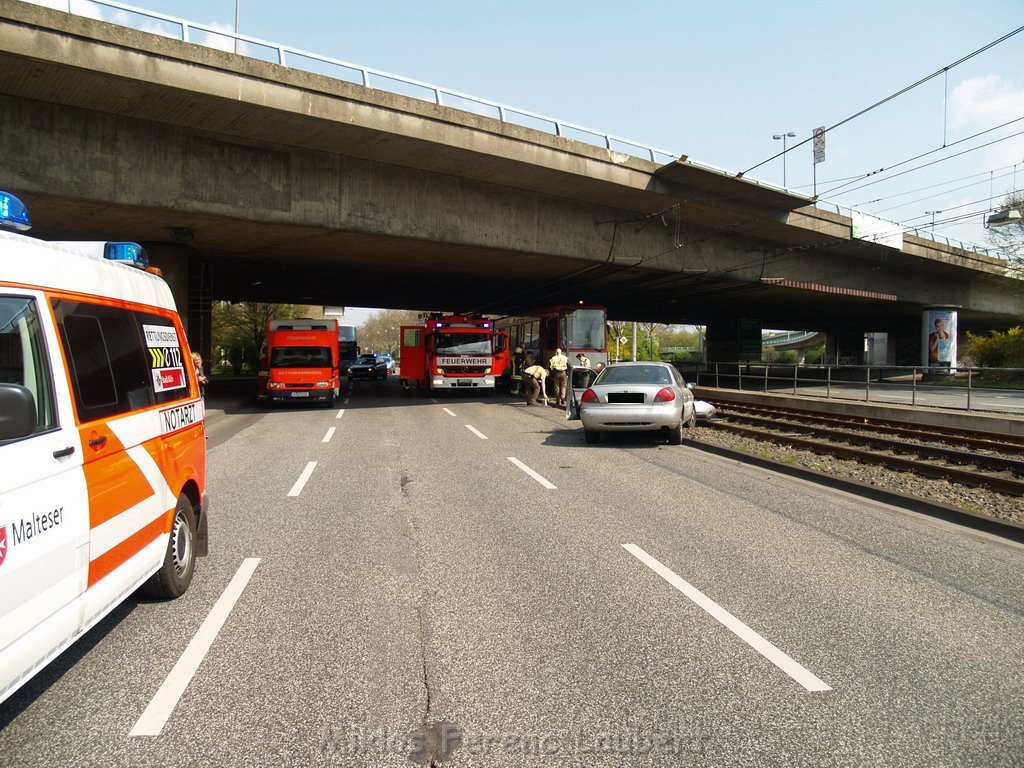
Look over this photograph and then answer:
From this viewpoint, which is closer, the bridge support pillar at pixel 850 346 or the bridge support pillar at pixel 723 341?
the bridge support pillar at pixel 723 341

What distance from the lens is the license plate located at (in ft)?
43.1

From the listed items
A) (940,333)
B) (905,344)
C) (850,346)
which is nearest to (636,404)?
(940,333)

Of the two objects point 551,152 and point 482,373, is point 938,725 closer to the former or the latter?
point 551,152

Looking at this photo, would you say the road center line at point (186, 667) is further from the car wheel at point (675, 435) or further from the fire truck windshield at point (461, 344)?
the fire truck windshield at point (461, 344)

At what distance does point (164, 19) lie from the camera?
1402 centimetres

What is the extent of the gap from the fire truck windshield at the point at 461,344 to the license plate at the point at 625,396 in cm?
1472

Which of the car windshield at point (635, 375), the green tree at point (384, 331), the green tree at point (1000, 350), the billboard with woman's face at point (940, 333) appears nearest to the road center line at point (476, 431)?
the car windshield at point (635, 375)

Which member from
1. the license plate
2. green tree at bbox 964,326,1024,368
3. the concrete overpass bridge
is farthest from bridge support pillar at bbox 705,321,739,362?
the license plate

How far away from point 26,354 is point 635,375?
37.3 feet

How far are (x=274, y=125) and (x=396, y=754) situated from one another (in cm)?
1556

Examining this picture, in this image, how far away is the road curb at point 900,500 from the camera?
23.7ft

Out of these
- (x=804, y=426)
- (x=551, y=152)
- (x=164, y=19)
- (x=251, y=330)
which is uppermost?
(x=164, y=19)

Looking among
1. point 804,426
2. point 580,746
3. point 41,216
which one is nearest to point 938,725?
point 580,746

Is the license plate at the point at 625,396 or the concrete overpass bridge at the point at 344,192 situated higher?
the concrete overpass bridge at the point at 344,192
